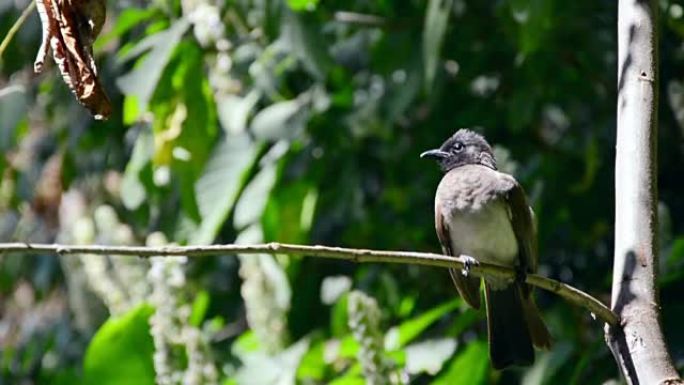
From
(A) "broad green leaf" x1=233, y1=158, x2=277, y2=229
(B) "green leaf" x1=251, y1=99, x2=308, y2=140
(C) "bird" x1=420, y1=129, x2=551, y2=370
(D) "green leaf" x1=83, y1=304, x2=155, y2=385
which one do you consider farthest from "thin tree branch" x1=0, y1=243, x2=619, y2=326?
(B) "green leaf" x1=251, y1=99, x2=308, y2=140

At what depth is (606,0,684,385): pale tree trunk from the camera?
6.68 feet

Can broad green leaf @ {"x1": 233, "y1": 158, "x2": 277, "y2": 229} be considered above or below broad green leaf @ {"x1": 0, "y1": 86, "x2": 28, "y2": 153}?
below

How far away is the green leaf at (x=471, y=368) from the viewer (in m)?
3.45

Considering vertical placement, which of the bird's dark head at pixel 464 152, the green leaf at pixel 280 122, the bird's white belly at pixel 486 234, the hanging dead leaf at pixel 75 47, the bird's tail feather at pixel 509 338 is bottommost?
the bird's tail feather at pixel 509 338

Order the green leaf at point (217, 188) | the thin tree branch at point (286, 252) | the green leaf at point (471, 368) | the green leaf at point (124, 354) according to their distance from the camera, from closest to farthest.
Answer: the thin tree branch at point (286, 252) → the green leaf at point (471, 368) → the green leaf at point (124, 354) → the green leaf at point (217, 188)

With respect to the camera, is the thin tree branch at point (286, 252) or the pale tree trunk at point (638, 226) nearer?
the thin tree branch at point (286, 252)

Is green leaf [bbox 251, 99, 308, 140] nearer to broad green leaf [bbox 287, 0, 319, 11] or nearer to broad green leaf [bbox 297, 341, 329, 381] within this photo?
broad green leaf [bbox 287, 0, 319, 11]

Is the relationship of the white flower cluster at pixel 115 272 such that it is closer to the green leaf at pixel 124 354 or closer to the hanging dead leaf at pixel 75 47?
the green leaf at pixel 124 354

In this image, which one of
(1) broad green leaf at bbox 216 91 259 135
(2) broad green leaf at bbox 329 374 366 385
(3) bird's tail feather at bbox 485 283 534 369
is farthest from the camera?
(1) broad green leaf at bbox 216 91 259 135

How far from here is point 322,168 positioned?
445 centimetres

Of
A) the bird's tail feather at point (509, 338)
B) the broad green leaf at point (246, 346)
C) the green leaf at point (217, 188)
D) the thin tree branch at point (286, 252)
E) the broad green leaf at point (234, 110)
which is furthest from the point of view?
the broad green leaf at point (246, 346)

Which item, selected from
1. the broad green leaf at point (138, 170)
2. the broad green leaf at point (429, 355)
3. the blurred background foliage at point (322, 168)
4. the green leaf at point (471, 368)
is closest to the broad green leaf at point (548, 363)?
the blurred background foliage at point (322, 168)

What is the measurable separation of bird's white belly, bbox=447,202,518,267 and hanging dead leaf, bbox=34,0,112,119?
157cm

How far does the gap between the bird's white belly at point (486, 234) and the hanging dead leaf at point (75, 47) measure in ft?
5.15
